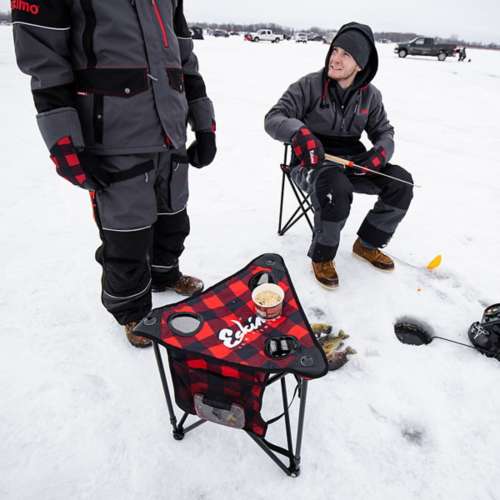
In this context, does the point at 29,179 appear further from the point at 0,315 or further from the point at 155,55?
the point at 155,55

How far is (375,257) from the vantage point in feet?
8.62

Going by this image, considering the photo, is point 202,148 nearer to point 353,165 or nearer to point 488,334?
point 353,165

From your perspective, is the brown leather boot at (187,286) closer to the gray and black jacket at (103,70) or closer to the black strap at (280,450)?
the gray and black jacket at (103,70)

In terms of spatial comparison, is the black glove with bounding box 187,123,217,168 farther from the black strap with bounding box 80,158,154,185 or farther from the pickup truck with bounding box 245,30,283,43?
the pickup truck with bounding box 245,30,283,43

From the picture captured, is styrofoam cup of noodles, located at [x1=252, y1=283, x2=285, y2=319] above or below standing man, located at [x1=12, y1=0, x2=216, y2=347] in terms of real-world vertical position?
below

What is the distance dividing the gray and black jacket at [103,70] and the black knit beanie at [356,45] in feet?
3.71

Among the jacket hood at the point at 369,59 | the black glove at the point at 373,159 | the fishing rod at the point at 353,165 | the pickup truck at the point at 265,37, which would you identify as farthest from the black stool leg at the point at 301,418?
the pickup truck at the point at 265,37

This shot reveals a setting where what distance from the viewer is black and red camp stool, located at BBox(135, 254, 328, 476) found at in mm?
1186

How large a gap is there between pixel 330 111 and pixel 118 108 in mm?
1501

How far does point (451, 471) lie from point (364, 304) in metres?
1.02

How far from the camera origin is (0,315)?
83.0 inches

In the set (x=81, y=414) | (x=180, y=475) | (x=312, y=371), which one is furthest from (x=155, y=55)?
(x=180, y=475)

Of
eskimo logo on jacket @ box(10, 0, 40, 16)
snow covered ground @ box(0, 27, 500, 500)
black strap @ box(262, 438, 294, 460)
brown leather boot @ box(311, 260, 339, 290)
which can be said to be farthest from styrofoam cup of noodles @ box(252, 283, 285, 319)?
eskimo logo on jacket @ box(10, 0, 40, 16)

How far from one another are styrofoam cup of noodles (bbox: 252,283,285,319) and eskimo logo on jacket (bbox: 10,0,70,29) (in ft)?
4.13
